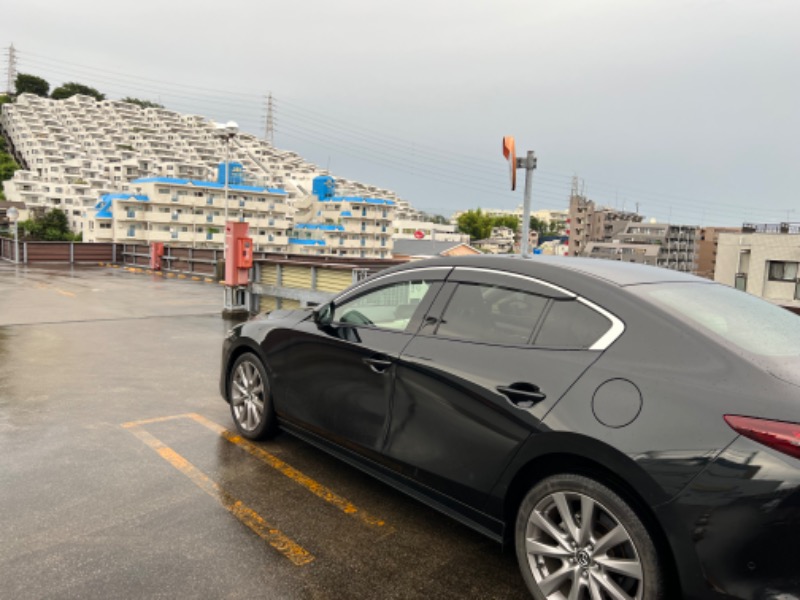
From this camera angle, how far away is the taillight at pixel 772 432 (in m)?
1.74

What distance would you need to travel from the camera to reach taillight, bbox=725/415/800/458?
68.5 inches

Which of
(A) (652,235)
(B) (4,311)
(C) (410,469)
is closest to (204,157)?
(A) (652,235)

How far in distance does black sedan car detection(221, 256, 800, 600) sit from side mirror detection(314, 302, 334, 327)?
0.22 metres

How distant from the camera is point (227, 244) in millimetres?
10281

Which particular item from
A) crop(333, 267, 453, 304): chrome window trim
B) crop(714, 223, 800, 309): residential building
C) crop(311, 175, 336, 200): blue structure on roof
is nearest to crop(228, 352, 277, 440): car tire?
crop(333, 267, 453, 304): chrome window trim

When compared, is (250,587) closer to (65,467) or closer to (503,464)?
(503,464)

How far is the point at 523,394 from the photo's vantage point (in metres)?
2.38

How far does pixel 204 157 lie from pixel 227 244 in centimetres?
15728

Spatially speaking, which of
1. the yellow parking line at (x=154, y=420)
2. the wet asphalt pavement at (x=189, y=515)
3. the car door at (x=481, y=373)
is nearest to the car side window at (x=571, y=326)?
the car door at (x=481, y=373)

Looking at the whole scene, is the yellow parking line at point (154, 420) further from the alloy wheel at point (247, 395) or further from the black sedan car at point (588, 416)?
the black sedan car at point (588, 416)

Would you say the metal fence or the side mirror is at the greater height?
the side mirror

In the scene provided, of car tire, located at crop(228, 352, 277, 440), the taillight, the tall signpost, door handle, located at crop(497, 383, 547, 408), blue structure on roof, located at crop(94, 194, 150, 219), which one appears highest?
blue structure on roof, located at crop(94, 194, 150, 219)

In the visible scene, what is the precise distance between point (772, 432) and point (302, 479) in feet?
8.94

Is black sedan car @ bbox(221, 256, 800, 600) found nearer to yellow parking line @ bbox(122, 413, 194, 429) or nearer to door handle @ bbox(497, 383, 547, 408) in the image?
door handle @ bbox(497, 383, 547, 408)
